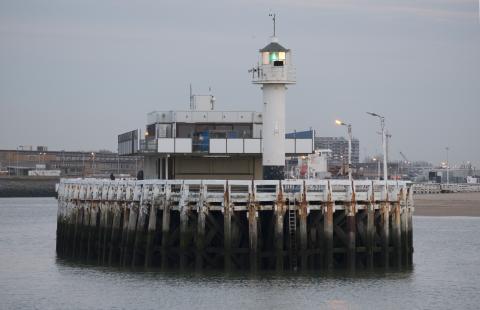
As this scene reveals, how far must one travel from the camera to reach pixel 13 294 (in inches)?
1950

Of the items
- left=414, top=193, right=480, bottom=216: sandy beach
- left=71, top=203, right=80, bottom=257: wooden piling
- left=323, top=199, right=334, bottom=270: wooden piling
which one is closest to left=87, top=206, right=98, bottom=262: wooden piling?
left=71, top=203, right=80, bottom=257: wooden piling

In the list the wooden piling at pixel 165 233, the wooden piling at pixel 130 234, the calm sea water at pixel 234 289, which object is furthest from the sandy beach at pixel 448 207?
the wooden piling at pixel 165 233

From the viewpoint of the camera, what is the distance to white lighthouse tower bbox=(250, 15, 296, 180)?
185 ft

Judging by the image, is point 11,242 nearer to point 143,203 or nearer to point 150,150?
→ point 150,150

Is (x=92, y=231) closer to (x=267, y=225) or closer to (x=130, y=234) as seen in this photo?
(x=130, y=234)

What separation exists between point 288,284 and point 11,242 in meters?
35.2

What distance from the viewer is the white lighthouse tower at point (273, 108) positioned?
2222 inches

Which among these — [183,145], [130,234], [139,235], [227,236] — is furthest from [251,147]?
[227,236]

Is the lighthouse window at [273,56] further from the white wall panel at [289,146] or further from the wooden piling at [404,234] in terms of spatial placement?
the wooden piling at [404,234]

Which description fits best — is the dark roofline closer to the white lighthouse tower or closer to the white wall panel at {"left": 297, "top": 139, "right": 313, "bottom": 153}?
the white lighthouse tower

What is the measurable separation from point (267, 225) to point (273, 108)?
7074 millimetres

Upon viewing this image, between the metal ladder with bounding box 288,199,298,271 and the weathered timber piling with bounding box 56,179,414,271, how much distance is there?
0.04 meters

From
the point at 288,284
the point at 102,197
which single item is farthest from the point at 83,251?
the point at 288,284

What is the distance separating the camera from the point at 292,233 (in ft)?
166
